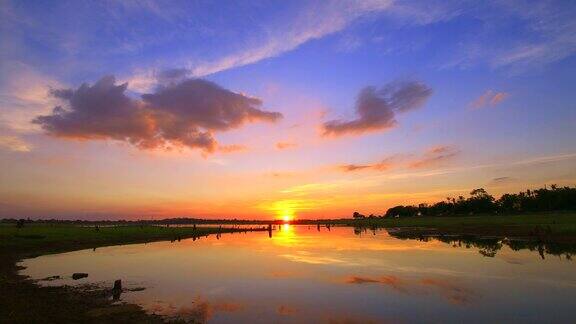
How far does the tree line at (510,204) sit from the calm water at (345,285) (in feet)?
331

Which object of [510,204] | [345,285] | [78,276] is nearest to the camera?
[345,285]

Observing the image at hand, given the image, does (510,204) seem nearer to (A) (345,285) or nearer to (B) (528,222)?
(B) (528,222)

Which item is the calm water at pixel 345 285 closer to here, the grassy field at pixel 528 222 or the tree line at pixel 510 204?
the grassy field at pixel 528 222

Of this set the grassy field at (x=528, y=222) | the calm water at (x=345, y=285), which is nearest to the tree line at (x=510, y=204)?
the grassy field at (x=528, y=222)

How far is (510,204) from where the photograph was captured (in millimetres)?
148250

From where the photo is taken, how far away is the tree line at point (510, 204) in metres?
125

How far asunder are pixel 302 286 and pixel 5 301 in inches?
652

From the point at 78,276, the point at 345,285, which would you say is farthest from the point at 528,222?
the point at 78,276

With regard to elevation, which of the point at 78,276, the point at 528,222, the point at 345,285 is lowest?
the point at 345,285

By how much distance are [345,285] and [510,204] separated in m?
144

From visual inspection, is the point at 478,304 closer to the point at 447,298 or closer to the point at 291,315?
the point at 447,298

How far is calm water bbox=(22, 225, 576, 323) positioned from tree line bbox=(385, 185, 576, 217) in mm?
100910

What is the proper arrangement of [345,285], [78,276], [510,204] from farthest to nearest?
[510,204]
[78,276]
[345,285]

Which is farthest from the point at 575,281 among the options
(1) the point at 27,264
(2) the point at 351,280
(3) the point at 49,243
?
(3) the point at 49,243
